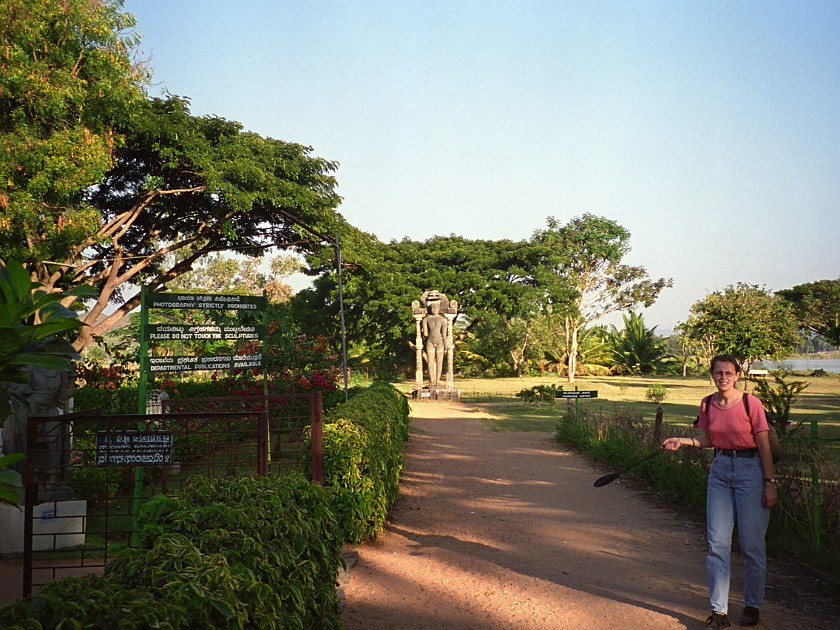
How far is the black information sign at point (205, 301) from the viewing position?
6.90m

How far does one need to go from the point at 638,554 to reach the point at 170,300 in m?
5.09

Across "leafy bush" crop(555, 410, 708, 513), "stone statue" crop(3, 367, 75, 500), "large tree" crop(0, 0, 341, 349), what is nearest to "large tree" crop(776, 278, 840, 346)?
"leafy bush" crop(555, 410, 708, 513)

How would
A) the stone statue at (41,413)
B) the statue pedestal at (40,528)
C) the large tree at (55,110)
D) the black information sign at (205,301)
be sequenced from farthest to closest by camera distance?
the large tree at (55,110)
the black information sign at (205,301)
the stone statue at (41,413)
the statue pedestal at (40,528)

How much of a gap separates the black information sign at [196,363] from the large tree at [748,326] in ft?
82.7

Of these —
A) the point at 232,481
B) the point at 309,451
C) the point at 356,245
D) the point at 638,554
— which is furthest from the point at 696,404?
the point at 232,481

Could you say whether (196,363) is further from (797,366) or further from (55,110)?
(797,366)

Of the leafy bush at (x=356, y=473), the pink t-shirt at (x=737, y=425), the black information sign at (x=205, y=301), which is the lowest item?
the leafy bush at (x=356, y=473)

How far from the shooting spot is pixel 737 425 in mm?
4598

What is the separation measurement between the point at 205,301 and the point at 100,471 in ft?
7.63

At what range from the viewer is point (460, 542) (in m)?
6.88

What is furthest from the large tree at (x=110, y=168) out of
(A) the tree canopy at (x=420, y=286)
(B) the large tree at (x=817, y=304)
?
(B) the large tree at (x=817, y=304)

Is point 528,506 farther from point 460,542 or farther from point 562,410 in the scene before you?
point 562,410

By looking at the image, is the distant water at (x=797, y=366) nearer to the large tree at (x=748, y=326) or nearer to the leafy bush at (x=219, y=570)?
the large tree at (x=748, y=326)

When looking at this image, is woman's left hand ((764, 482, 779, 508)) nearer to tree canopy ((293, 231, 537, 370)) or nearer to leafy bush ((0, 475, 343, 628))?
leafy bush ((0, 475, 343, 628))
